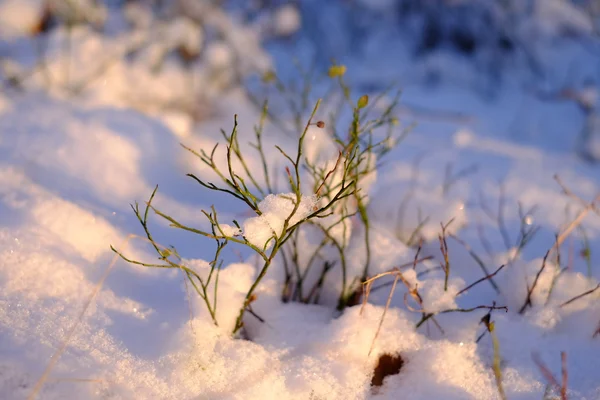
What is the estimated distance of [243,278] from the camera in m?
0.92

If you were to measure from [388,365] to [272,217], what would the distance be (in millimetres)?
377

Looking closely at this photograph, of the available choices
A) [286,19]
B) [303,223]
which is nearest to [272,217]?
[303,223]

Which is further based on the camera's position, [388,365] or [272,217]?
[388,365]

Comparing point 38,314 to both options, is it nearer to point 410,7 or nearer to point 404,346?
point 404,346

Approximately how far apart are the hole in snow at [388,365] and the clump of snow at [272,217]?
330 millimetres

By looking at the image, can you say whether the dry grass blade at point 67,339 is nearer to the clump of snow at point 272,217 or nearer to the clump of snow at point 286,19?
the clump of snow at point 272,217

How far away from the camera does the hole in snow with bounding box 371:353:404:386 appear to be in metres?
0.82

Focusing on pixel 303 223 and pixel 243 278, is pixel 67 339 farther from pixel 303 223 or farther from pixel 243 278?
pixel 303 223

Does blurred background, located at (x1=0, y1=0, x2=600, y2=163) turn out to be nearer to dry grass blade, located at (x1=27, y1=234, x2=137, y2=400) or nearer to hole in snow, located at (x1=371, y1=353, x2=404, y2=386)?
dry grass blade, located at (x1=27, y1=234, x2=137, y2=400)

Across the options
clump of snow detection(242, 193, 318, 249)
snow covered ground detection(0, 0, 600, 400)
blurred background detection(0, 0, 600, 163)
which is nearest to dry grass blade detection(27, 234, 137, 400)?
snow covered ground detection(0, 0, 600, 400)

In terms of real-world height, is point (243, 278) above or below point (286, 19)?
below

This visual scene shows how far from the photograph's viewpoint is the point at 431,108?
2.39 meters

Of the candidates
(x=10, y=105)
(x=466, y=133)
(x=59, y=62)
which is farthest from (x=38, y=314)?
(x=466, y=133)

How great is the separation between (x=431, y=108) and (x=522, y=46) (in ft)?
3.41
